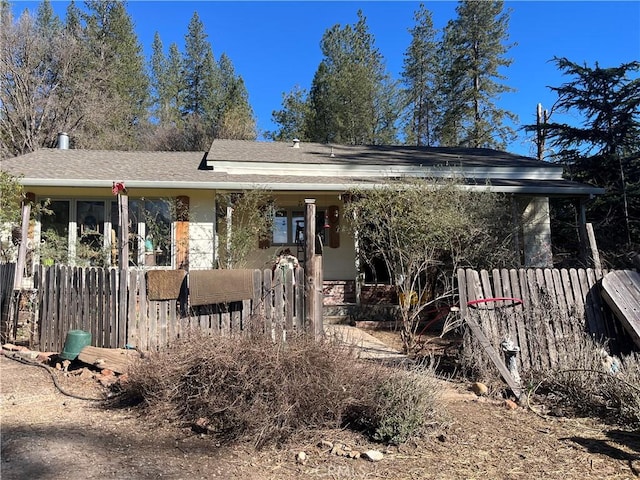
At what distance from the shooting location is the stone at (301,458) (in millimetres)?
3449

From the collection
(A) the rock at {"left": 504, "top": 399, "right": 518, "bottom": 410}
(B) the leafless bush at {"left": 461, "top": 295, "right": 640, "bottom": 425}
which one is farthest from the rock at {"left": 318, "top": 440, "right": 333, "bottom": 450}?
(B) the leafless bush at {"left": 461, "top": 295, "right": 640, "bottom": 425}

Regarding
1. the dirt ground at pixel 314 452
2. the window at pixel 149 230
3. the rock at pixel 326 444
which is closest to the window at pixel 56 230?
the window at pixel 149 230

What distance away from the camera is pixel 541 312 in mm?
5672

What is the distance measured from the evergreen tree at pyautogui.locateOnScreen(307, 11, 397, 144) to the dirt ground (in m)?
24.9

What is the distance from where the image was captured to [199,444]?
3.71m

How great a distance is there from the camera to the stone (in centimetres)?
345

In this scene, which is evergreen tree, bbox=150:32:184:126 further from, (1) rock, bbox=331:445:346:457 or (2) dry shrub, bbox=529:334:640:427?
(1) rock, bbox=331:445:346:457

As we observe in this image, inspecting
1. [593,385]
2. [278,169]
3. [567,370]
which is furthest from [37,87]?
[593,385]

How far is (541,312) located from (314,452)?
3531mm

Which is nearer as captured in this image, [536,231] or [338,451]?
[338,451]

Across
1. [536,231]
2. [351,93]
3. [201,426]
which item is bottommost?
[201,426]

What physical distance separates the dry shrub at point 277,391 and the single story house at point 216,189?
267 inches

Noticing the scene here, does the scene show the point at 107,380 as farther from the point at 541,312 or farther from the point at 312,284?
the point at 541,312

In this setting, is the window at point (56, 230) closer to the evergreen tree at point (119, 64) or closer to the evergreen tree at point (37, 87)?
Result: the evergreen tree at point (37, 87)
